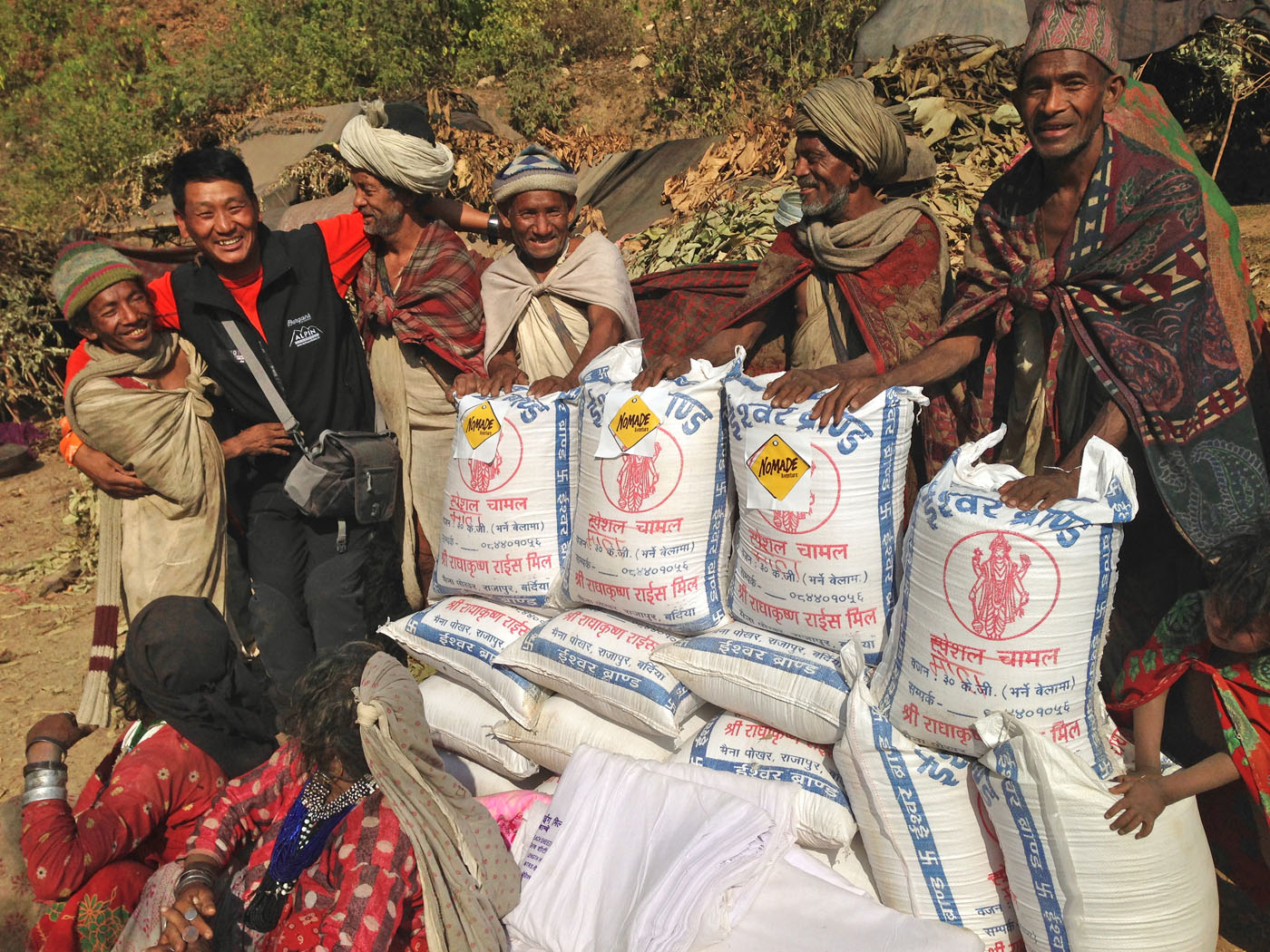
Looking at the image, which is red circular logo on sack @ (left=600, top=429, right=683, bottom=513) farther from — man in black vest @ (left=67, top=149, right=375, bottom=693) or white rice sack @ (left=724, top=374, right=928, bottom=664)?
man in black vest @ (left=67, top=149, right=375, bottom=693)

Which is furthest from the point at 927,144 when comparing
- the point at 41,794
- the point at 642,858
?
the point at 41,794

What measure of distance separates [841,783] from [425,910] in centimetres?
102

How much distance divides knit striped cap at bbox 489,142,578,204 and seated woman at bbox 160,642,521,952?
5.22ft

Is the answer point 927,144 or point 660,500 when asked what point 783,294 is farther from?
point 927,144

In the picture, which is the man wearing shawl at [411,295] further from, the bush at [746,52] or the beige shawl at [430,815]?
the bush at [746,52]

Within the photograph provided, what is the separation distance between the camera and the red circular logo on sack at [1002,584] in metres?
2.01

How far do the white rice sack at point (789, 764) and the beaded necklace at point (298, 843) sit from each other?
856 mm

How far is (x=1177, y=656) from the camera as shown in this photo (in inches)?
87.1

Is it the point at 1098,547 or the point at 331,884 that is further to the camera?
the point at 331,884

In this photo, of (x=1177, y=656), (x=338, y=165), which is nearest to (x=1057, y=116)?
(x=1177, y=656)

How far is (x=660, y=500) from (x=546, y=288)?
3.18ft

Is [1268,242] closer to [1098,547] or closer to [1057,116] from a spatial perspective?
[1057,116]

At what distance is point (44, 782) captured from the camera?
2326 millimetres

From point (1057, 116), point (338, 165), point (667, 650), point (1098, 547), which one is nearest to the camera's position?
point (1098, 547)
